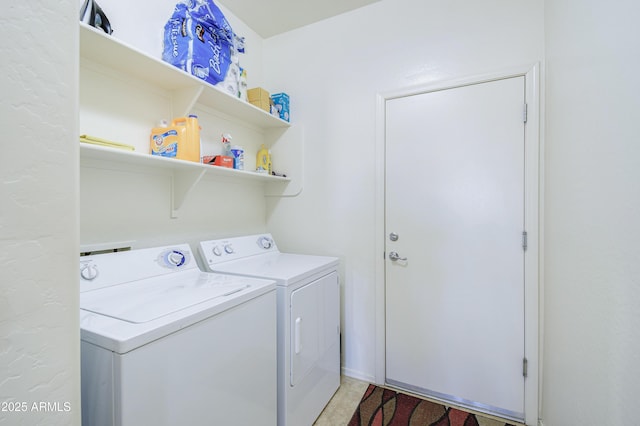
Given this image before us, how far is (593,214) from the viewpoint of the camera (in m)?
1.05

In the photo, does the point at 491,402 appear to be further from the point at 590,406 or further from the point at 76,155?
the point at 76,155

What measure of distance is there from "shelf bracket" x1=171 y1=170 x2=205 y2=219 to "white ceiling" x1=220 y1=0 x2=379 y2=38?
138cm

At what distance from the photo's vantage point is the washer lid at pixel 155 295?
1.01 meters

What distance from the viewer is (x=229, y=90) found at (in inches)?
72.6

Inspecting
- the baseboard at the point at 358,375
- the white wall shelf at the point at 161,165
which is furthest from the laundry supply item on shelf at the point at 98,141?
the baseboard at the point at 358,375

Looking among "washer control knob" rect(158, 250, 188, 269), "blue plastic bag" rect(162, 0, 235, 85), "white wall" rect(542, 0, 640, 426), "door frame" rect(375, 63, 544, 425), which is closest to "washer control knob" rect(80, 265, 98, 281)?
"washer control knob" rect(158, 250, 188, 269)

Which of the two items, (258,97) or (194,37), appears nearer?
(194,37)

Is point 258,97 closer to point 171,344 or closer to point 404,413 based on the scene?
point 171,344

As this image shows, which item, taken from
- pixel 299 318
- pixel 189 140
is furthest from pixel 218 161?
pixel 299 318

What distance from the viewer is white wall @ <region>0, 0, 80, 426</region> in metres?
0.48

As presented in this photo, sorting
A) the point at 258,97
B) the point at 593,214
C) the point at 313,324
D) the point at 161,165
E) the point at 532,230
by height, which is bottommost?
the point at 313,324

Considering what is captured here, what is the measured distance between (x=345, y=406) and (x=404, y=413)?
1.23 ft

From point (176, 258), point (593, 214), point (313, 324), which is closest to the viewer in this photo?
point (593, 214)

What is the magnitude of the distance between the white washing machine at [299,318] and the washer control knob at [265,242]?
0.15ft
